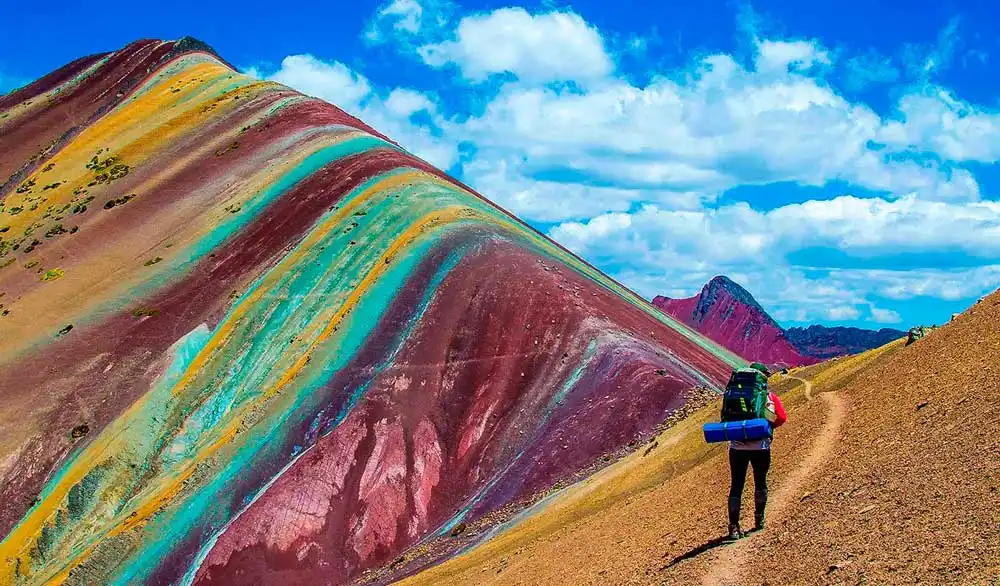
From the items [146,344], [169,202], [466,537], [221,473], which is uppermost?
[169,202]

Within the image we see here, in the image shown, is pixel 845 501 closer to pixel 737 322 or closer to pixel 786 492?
pixel 786 492

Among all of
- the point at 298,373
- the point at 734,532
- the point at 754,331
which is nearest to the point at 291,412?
the point at 298,373

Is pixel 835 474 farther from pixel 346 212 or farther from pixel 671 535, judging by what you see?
pixel 346 212

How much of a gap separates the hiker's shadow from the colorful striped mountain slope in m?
15.8

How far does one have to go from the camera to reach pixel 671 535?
1600 centimetres

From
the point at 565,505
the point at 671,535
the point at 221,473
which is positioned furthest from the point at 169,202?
the point at 671,535

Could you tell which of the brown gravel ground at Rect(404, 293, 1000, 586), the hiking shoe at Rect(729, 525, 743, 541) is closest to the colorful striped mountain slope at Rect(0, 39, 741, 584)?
the brown gravel ground at Rect(404, 293, 1000, 586)

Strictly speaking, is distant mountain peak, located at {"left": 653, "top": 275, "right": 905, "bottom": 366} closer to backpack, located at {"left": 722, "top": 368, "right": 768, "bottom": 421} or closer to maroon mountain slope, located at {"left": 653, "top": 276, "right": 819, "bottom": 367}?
maroon mountain slope, located at {"left": 653, "top": 276, "right": 819, "bottom": 367}

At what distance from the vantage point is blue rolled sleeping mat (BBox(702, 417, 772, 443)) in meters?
12.7

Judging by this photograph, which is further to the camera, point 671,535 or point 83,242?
point 83,242

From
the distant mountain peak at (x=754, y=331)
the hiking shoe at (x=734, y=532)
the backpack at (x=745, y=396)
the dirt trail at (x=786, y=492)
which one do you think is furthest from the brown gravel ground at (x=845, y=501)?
the distant mountain peak at (x=754, y=331)

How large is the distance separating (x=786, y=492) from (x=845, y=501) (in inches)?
60.9

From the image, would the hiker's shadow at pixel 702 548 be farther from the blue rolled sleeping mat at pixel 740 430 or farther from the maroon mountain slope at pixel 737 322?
the maroon mountain slope at pixel 737 322

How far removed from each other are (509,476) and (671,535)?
59.2 ft
